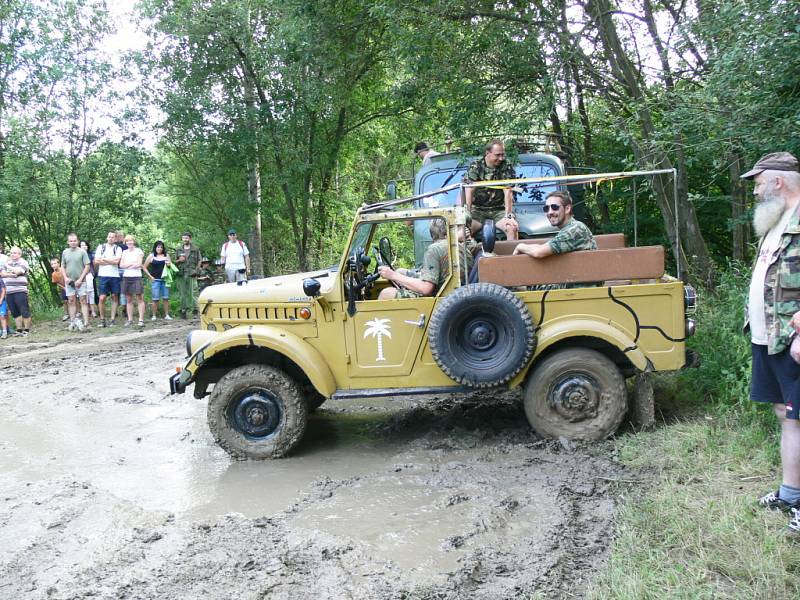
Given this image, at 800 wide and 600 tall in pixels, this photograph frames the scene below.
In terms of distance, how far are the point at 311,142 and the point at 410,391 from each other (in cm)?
1128

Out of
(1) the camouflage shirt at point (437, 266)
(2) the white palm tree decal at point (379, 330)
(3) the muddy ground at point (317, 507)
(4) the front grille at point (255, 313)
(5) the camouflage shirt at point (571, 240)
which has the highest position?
(5) the camouflage shirt at point (571, 240)

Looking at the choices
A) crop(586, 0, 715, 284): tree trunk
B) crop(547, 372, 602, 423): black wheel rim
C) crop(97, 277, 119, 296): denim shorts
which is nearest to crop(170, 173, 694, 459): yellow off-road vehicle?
crop(547, 372, 602, 423): black wheel rim

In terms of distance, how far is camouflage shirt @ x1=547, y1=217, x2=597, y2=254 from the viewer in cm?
511

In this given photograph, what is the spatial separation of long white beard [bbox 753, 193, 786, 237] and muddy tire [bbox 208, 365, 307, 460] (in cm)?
338

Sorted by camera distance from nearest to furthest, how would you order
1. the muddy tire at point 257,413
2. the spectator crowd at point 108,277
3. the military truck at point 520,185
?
the muddy tire at point 257,413, the military truck at point 520,185, the spectator crowd at point 108,277

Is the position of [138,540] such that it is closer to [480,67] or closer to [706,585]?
[706,585]

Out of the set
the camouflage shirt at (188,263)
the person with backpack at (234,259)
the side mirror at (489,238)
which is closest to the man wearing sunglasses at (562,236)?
the side mirror at (489,238)

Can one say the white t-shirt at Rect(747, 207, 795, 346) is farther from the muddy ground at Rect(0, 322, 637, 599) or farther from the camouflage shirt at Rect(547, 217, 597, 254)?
the camouflage shirt at Rect(547, 217, 597, 254)

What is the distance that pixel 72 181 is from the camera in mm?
15711

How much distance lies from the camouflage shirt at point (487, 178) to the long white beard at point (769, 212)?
12.2ft

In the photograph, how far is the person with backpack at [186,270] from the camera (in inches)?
566

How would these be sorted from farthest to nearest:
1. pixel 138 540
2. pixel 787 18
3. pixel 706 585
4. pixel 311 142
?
pixel 311 142
pixel 787 18
pixel 138 540
pixel 706 585

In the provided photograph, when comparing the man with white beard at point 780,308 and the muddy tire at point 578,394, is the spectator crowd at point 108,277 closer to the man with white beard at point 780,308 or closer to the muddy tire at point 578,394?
the muddy tire at point 578,394

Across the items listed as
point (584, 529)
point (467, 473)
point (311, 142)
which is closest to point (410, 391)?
point (467, 473)
